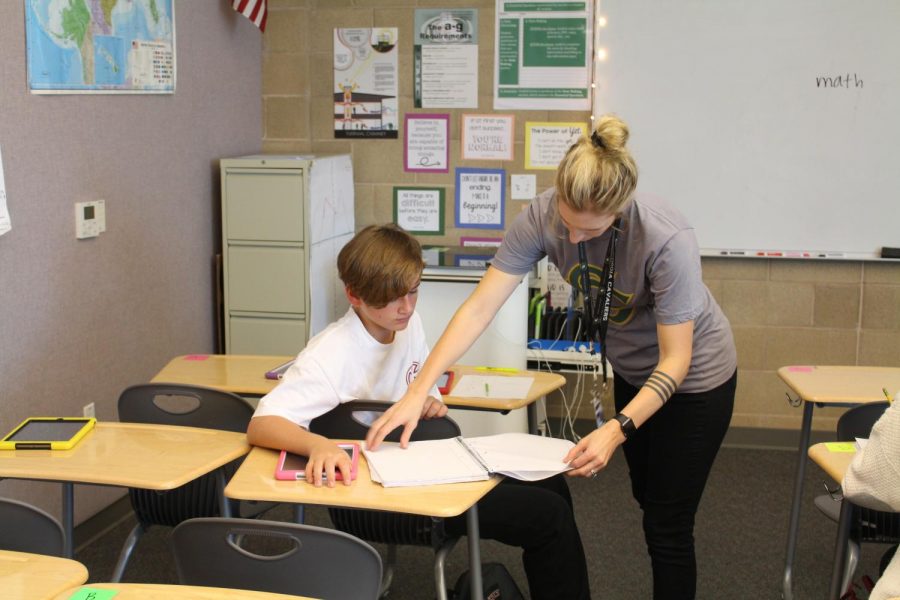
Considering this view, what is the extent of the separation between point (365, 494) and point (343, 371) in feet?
1.53

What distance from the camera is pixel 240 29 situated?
4398 mm

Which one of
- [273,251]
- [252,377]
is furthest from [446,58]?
[252,377]

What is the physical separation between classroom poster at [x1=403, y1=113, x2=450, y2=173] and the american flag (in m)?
0.77

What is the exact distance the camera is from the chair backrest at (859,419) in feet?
8.29

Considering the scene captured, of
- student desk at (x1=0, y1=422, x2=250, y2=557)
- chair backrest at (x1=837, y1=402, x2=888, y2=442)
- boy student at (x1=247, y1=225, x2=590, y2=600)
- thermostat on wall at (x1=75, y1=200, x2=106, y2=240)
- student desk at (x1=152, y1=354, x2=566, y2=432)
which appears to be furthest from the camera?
thermostat on wall at (x1=75, y1=200, x2=106, y2=240)

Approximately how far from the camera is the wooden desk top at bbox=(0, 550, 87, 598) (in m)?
1.48

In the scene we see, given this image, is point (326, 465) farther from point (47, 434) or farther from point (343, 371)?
point (47, 434)

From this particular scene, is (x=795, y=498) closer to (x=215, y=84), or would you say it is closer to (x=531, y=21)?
(x=531, y=21)

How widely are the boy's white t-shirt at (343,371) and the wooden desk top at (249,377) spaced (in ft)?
1.15

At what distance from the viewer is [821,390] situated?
112 inches

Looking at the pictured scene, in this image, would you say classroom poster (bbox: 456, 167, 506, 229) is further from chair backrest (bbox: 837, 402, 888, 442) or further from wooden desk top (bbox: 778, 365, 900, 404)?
chair backrest (bbox: 837, 402, 888, 442)

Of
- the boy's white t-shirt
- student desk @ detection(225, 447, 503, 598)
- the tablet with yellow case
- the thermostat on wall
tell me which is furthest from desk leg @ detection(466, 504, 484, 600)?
the thermostat on wall

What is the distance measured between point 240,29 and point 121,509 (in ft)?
6.92

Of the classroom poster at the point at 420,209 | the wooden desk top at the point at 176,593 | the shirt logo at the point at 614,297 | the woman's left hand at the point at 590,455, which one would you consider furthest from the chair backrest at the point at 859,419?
the classroom poster at the point at 420,209
